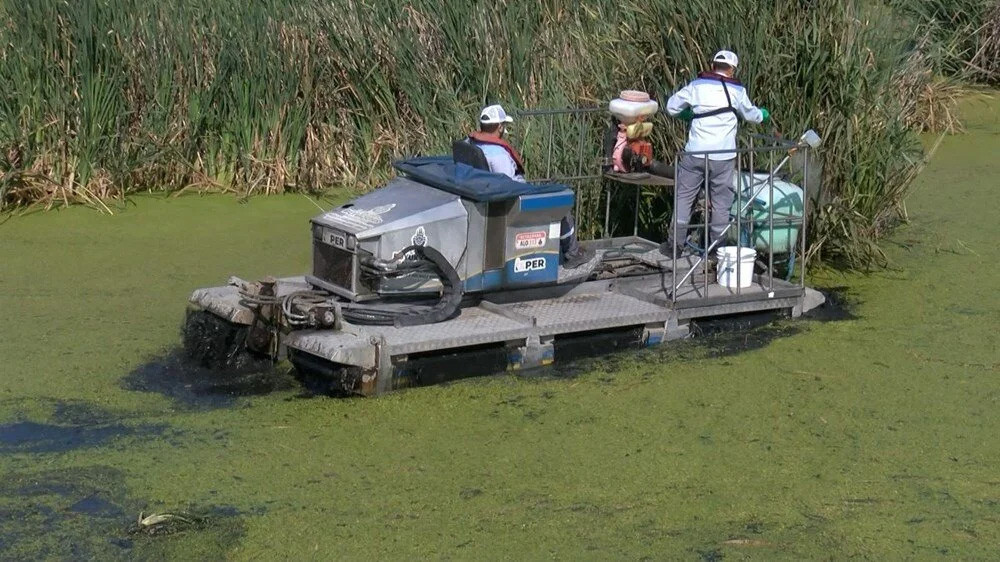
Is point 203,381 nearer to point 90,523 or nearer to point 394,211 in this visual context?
point 394,211

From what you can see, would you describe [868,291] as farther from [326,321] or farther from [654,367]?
[326,321]

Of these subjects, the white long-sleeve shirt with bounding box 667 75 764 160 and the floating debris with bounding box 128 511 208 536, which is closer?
the floating debris with bounding box 128 511 208 536

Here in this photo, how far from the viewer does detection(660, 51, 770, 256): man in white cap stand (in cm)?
762

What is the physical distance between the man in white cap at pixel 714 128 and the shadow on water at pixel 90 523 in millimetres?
3335

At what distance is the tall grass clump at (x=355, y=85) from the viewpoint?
27.1 feet

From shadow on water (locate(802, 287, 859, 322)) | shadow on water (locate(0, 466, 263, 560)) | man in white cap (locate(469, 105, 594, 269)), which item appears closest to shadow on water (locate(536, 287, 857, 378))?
shadow on water (locate(802, 287, 859, 322))

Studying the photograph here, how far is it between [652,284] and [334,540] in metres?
3.20

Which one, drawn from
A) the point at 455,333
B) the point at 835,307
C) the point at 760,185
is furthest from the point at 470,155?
the point at 835,307

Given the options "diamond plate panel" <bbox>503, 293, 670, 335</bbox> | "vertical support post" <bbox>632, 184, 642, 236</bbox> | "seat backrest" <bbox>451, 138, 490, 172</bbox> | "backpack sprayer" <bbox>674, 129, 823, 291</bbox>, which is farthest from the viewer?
"vertical support post" <bbox>632, 184, 642, 236</bbox>

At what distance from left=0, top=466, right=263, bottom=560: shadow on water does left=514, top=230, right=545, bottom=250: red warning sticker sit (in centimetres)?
221

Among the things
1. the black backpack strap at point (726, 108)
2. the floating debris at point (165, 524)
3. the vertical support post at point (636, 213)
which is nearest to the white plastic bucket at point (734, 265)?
the black backpack strap at point (726, 108)

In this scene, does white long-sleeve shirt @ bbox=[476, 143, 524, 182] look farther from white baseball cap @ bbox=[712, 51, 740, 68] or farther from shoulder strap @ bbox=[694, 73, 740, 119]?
white baseball cap @ bbox=[712, 51, 740, 68]

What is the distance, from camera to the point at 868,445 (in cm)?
Result: 574

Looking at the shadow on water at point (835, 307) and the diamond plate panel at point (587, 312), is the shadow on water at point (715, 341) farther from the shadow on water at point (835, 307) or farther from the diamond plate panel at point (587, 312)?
the diamond plate panel at point (587, 312)
